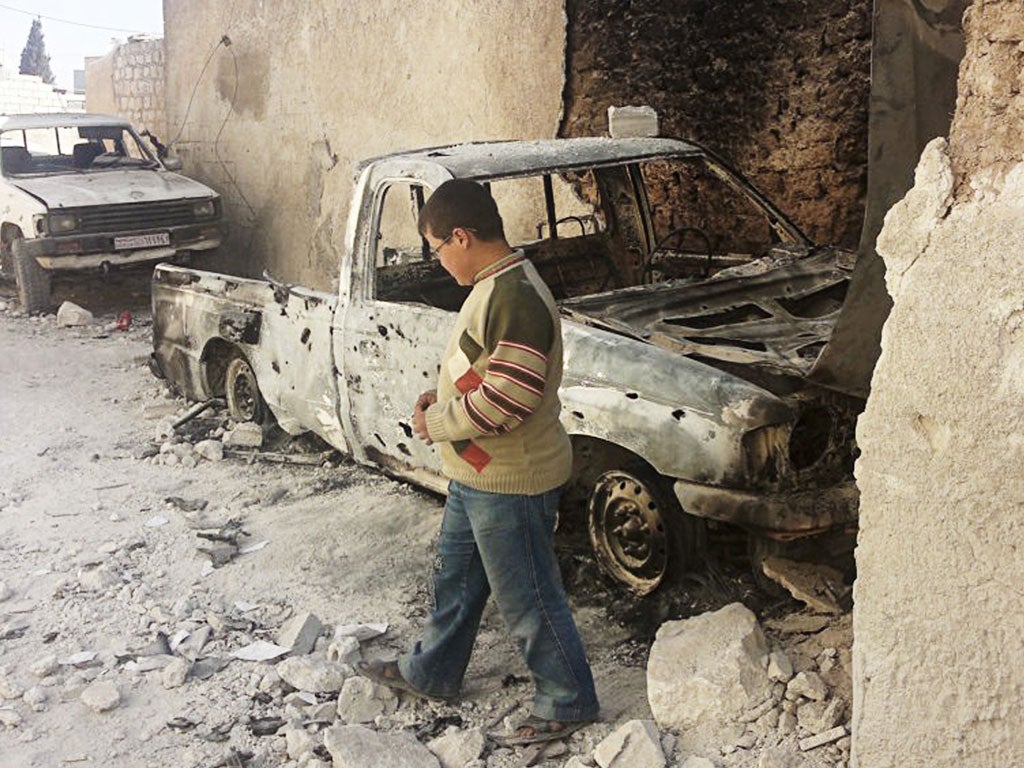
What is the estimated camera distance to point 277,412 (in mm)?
6285

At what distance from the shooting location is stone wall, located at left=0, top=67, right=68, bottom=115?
2958 cm

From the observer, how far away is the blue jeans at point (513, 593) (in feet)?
11.2

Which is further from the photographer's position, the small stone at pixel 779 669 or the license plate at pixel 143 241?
the license plate at pixel 143 241

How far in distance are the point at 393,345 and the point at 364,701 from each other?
169 cm

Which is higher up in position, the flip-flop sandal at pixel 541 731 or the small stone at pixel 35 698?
the flip-flop sandal at pixel 541 731

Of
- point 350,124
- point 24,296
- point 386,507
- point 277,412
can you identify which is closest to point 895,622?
point 386,507

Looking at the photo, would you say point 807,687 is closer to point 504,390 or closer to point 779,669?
point 779,669

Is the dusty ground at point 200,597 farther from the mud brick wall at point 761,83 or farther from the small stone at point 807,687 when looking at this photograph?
the mud brick wall at point 761,83

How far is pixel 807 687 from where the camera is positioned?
3428mm

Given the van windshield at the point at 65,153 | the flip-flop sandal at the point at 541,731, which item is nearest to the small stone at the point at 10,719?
the flip-flop sandal at the point at 541,731

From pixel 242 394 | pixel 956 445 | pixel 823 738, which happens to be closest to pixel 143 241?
pixel 242 394

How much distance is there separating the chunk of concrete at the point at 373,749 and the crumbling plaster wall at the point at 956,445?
4.50 feet

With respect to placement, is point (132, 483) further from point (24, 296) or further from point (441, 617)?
point (24, 296)

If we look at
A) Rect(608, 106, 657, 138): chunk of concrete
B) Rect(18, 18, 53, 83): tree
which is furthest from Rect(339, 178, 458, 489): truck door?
Rect(18, 18, 53, 83): tree
